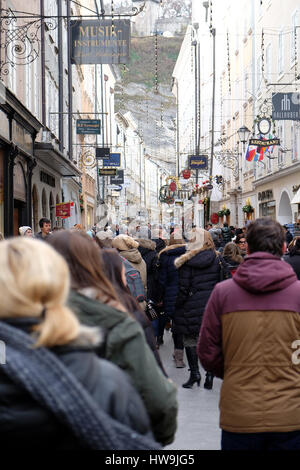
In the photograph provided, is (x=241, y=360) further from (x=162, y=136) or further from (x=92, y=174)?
(x=162, y=136)

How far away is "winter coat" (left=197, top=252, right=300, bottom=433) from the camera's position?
383 centimetres

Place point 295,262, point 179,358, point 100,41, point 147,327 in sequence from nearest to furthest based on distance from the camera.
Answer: point 147,327
point 295,262
point 179,358
point 100,41

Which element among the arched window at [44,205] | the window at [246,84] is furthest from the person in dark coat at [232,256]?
the window at [246,84]

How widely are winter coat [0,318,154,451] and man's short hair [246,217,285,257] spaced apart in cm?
200

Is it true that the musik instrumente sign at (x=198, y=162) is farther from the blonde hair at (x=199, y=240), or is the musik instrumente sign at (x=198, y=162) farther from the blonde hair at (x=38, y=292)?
the blonde hair at (x=38, y=292)

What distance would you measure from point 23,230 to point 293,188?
19.8 meters

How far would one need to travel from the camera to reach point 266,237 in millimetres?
4141

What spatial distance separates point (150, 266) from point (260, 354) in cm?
749

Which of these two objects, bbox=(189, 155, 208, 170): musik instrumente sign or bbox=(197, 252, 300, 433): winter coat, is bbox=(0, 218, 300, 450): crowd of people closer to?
bbox=(197, 252, 300, 433): winter coat

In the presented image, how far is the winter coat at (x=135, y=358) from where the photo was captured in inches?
107

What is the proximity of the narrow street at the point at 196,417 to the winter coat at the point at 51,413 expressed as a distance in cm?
407

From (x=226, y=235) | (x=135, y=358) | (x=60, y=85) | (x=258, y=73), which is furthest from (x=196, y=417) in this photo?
(x=258, y=73)

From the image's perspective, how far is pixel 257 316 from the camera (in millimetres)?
3914

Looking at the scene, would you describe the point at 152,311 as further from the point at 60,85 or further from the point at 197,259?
the point at 60,85
